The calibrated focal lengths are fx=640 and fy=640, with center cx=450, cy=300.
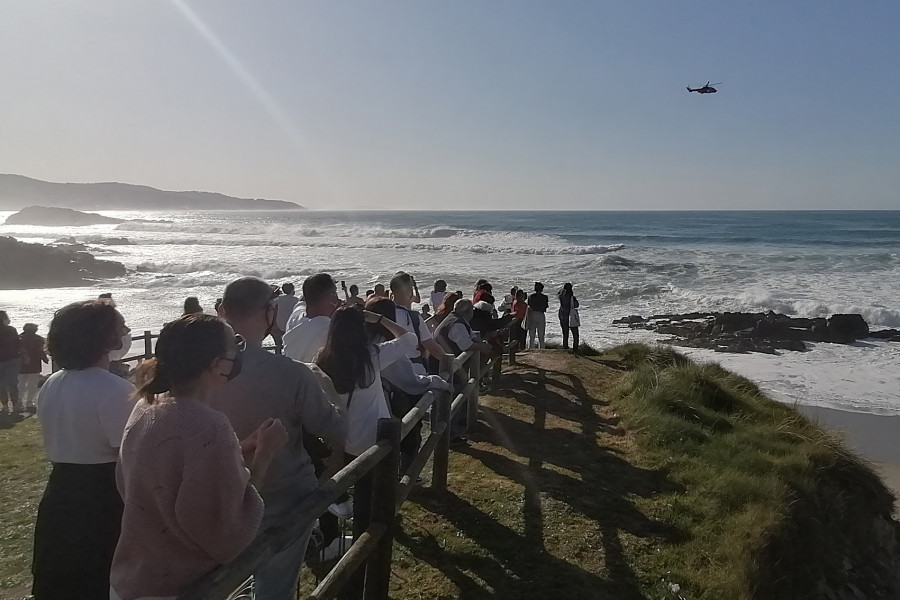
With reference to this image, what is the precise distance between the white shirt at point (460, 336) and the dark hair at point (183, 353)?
4.73 metres

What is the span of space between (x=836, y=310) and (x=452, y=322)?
2160cm

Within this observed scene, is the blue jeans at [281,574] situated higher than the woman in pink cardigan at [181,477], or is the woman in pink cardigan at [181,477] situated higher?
the woman in pink cardigan at [181,477]

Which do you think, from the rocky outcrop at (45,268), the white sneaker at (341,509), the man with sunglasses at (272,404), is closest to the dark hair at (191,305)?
the white sneaker at (341,509)

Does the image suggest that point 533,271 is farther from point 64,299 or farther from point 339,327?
point 339,327

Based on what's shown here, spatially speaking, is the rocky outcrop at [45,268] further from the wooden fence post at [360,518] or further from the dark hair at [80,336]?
the dark hair at [80,336]

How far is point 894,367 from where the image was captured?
1545 cm

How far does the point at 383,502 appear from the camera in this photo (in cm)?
350

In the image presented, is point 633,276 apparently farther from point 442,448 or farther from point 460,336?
point 442,448

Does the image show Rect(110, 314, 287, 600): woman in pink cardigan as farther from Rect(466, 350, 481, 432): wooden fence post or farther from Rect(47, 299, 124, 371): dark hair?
Rect(466, 350, 481, 432): wooden fence post

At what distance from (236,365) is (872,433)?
11.3 m

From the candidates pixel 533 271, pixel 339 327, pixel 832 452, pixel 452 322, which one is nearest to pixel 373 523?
pixel 339 327

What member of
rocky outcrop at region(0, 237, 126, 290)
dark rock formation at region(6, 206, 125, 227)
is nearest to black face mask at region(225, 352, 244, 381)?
rocky outcrop at region(0, 237, 126, 290)

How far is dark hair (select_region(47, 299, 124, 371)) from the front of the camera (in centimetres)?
260

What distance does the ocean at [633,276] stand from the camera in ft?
52.3
